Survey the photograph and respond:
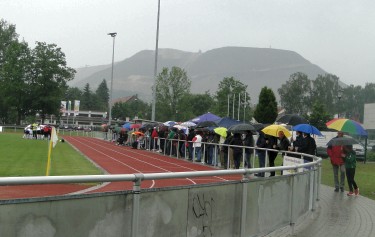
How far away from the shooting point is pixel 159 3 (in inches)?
1752

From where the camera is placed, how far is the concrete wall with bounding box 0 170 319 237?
3.31 meters

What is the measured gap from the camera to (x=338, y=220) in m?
10.0

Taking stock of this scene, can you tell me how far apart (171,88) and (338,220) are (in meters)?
80.4

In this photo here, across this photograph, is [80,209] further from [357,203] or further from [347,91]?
[347,91]

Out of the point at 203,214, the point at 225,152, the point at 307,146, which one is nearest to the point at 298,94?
the point at 225,152

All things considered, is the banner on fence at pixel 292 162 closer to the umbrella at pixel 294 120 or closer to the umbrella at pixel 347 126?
the umbrella at pixel 347 126

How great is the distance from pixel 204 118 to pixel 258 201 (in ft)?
80.8

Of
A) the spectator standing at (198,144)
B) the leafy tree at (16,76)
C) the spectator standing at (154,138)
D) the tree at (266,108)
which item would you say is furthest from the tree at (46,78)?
the spectator standing at (198,144)

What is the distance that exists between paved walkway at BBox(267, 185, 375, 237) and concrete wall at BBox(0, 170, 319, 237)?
670 millimetres

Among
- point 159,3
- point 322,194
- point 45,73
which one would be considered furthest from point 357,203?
point 45,73

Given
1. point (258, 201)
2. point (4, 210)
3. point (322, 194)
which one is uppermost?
point (4, 210)

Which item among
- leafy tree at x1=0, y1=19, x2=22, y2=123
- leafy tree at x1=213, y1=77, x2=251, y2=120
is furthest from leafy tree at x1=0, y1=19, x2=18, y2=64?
leafy tree at x1=213, y1=77, x2=251, y2=120

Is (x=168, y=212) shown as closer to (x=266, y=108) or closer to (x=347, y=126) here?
(x=347, y=126)

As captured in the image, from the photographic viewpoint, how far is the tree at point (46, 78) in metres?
94.1
